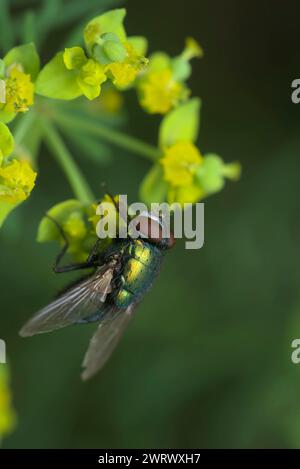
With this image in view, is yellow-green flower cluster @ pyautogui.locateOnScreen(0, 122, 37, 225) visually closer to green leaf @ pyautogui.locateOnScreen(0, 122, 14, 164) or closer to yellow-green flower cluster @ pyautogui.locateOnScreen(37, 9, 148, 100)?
green leaf @ pyautogui.locateOnScreen(0, 122, 14, 164)

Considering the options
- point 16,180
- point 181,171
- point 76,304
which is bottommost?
point 76,304

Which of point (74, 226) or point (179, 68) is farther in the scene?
point (179, 68)

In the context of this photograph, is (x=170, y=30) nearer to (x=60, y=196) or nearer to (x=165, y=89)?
(x=60, y=196)

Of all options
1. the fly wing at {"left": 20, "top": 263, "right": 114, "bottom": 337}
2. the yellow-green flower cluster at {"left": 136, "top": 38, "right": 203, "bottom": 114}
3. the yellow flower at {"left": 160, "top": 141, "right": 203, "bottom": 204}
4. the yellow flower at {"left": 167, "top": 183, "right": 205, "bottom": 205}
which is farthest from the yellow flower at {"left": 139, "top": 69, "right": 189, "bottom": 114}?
the fly wing at {"left": 20, "top": 263, "right": 114, "bottom": 337}

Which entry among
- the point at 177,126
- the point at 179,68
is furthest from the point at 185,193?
the point at 179,68

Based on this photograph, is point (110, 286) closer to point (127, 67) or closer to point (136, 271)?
point (136, 271)

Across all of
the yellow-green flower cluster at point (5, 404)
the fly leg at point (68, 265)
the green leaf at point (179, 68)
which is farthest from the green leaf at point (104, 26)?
the yellow-green flower cluster at point (5, 404)
